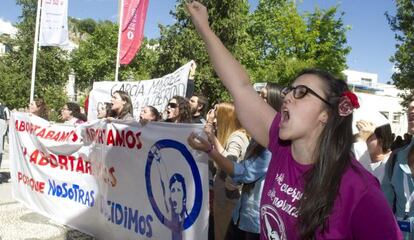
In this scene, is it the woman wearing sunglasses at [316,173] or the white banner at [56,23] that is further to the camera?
the white banner at [56,23]

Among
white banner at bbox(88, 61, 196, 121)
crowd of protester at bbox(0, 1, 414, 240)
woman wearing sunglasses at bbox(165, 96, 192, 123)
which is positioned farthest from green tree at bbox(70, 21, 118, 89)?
crowd of protester at bbox(0, 1, 414, 240)

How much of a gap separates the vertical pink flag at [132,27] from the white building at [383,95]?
7414 mm

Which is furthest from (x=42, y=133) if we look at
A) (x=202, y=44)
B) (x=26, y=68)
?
(x=26, y=68)

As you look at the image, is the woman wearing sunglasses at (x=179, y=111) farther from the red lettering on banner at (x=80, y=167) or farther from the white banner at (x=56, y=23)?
the white banner at (x=56, y=23)

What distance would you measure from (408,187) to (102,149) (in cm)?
330

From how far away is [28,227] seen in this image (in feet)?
18.9

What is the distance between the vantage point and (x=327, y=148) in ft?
5.54

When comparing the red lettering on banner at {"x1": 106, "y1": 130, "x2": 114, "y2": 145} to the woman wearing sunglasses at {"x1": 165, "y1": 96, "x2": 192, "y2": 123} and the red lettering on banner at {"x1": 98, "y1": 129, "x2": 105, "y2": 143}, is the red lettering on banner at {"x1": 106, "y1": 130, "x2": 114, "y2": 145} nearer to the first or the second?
the red lettering on banner at {"x1": 98, "y1": 129, "x2": 105, "y2": 143}

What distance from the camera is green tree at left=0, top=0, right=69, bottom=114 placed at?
2903cm

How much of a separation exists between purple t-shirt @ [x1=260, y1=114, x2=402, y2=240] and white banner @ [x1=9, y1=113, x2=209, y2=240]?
2.05 meters

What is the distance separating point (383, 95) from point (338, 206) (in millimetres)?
66161

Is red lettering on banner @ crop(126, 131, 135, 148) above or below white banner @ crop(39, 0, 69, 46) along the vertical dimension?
below

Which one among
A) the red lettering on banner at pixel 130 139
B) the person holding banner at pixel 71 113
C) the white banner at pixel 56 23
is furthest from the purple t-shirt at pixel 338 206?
the white banner at pixel 56 23

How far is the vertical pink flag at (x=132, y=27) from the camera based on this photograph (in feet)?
43.2
